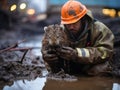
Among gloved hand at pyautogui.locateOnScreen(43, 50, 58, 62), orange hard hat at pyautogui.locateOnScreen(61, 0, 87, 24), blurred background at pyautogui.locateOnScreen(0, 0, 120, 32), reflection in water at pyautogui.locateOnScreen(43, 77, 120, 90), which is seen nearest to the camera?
reflection in water at pyautogui.locateOnScreen(43, 77, 120, 90)

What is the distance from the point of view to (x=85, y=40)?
6.80 m

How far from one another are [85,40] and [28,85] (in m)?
1.42

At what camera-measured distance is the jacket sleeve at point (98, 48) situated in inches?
256

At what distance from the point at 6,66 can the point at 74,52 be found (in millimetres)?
1798

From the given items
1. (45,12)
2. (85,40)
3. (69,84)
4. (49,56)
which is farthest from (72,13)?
(45,12)

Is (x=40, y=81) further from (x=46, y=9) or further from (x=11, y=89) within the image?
(x=46, y=9)

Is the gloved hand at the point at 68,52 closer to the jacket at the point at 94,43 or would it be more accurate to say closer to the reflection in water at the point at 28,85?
the jacket at the point at 94,43

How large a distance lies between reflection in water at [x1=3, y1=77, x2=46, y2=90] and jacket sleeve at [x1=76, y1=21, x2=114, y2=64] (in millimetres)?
863

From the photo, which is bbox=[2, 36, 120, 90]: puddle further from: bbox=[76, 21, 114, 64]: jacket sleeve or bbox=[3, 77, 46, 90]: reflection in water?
bbox=[76, 21, 114, 64]: jacket sleeve

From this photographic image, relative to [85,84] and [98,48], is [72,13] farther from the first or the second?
[85,84]

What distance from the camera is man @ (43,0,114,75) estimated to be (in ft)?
21.4

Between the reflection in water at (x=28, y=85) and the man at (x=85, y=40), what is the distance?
47 cm

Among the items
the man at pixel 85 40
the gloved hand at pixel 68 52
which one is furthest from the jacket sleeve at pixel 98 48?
the gloved hand at pixel 68 52

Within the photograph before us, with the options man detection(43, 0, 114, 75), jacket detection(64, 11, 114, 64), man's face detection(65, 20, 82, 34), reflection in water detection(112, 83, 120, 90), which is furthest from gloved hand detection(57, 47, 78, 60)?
reflection in water detection(112, 83, 120, 90)
